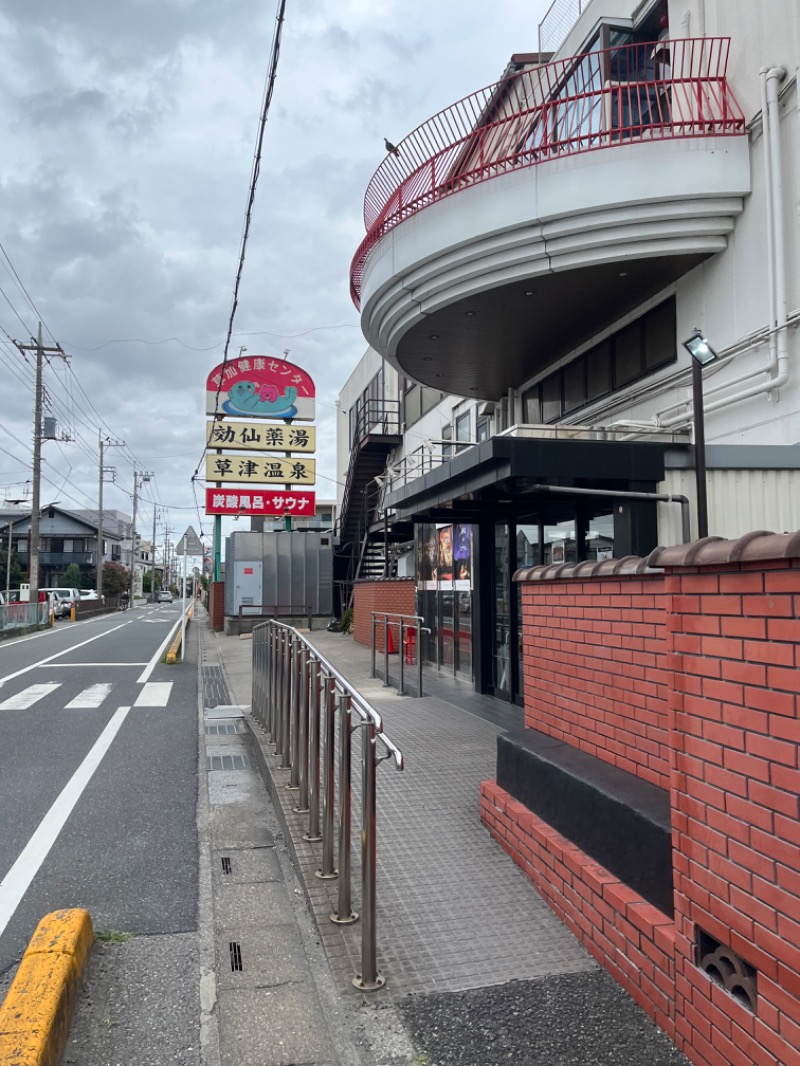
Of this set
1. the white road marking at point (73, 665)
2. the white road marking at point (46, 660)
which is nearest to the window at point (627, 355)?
the white road marking at point (46, 660)

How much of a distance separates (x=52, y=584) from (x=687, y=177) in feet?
263

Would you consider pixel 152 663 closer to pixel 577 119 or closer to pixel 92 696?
pixel 92 696

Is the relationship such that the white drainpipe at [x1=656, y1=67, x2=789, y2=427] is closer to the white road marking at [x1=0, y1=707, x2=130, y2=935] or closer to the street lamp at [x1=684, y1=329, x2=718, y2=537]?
the street lamp at [x1=684, y1=329, x2=718, y2=537]

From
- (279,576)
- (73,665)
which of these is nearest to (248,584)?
(279,576)

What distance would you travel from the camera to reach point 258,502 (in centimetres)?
3219

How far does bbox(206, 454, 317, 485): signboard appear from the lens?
3164 cm

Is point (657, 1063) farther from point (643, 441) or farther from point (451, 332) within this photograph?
point (451, 332)

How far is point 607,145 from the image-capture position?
8.13m

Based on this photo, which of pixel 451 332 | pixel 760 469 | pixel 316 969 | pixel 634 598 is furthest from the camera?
pixel 451 332

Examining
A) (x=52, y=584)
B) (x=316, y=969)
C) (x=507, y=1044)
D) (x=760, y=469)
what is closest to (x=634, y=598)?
(x=507, y=1044)

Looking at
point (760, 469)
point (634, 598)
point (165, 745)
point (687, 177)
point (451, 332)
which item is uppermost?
point (687, 177)

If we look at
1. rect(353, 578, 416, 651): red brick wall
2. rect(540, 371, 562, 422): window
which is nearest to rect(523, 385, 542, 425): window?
rect(540, 371, 562, 422): window

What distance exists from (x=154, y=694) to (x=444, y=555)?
5229mm

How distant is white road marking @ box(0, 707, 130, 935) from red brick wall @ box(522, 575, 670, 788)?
128 inches
